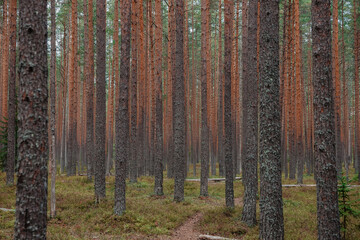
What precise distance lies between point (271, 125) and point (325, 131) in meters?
1.01

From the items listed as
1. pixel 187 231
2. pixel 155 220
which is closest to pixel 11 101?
pixel 155 220

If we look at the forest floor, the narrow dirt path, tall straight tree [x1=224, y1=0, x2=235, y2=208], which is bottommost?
the narrow dirt path

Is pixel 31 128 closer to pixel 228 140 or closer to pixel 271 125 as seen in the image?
pixel 271 125

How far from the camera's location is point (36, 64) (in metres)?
3.79

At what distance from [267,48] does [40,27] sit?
4189 mm

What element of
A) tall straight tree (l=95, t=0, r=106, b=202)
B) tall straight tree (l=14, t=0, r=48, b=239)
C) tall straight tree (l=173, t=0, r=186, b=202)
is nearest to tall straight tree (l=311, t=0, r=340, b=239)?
tall straight tree (l=14, t=0, r=48, b=239)

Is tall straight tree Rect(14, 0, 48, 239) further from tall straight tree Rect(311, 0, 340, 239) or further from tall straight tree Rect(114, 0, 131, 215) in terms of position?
tall straight tree Rect(114, 0, 131, 215)

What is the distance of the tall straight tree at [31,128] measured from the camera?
367 centimetres

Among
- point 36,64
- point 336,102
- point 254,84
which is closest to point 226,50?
point 254,84

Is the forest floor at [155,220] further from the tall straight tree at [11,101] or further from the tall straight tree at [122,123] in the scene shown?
the tall straight tree at [11,101]

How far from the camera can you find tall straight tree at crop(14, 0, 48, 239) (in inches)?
144

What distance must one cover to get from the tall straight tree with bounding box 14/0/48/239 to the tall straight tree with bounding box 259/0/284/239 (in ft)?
13.5

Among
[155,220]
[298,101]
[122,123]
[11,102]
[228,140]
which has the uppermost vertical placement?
[298,101]

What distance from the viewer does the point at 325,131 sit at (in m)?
4.91
